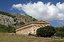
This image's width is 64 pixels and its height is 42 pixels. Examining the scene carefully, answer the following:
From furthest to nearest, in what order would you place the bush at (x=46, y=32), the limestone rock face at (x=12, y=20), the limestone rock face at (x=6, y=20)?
1. the limestone rock face at (x=12, y=20)
2. the limestone rock face at (x=6, y=20)
3. the bush at (x=46, y=32)

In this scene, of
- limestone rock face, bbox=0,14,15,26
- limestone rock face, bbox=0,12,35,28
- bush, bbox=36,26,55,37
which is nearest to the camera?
bush, bbox=36,26,55,37

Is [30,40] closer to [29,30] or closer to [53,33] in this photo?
[53,33]

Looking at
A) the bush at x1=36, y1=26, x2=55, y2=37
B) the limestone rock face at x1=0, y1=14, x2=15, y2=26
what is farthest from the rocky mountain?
the bush at x1=36, y1=26, x2=55, y2=37

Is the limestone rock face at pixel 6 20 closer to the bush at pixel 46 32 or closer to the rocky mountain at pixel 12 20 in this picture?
the rocky mountain at pixel 12 20

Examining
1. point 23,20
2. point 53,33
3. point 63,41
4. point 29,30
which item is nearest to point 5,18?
point 23,20

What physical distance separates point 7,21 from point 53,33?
5409 cm

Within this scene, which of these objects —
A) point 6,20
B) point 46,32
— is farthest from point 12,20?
point 46,32

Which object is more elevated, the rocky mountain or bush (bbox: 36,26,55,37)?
the rocky mountain

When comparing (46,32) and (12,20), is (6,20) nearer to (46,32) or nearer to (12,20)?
(12,20)

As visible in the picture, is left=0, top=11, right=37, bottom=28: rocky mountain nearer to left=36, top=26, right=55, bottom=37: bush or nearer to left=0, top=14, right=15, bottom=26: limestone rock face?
left=0, top=14, right=15, bottom=26: limestone rock face

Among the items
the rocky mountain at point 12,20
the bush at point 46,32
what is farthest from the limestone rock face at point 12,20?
the bush at point 46,32

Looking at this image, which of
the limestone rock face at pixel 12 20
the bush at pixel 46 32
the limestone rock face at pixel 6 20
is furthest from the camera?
the limestone rock face at pixel 12 20

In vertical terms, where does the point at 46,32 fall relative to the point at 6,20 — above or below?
below

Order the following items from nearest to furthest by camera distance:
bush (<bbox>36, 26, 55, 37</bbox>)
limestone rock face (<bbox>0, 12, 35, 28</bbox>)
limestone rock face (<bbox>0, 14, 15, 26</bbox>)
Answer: bush (<bbox>36, 26, 55, 37</bbox>) < limestone rock face (<bbox>0, 14, 15, 26</bbox>) < limestone rock face (<bbox>0, 12, 35, 28</bbox>)
